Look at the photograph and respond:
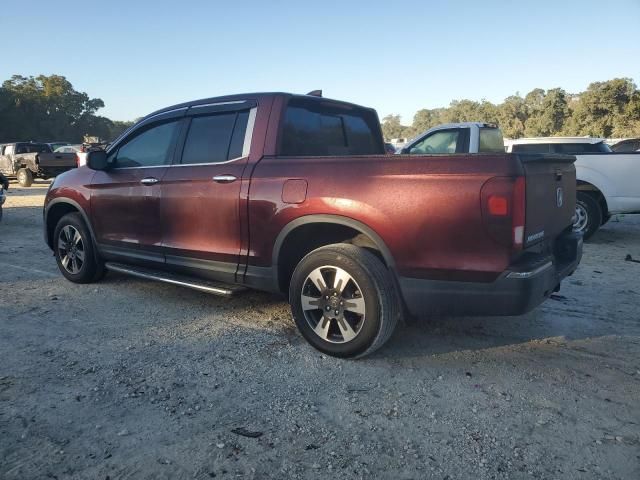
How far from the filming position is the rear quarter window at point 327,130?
12.9 ft

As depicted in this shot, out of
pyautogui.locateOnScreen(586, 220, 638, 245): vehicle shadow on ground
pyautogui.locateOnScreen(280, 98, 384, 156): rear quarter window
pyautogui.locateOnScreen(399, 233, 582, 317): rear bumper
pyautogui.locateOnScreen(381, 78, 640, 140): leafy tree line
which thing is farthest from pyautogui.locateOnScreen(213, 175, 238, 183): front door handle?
pyautogui.locateOnScreen(381, 78, 640, 140): leafy tree line

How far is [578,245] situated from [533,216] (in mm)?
981

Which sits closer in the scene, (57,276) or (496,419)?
(496,419)

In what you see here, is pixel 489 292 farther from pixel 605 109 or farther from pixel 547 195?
pixel 605 109

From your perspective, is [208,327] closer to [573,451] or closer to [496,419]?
[496,419]

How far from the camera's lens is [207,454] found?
237 cm

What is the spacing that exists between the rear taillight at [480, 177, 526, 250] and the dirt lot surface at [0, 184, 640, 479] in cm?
96

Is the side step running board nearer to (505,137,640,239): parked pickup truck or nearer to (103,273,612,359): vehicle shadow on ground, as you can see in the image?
(103,273,612,359): vehicle shadow on ground

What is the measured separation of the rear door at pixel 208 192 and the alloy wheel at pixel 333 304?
2.49 ft

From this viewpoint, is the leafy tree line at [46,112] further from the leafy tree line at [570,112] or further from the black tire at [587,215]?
the black tire at [587,215]

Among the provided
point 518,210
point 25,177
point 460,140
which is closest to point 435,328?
point 518,210

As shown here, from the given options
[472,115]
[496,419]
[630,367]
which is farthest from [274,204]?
[472,115]

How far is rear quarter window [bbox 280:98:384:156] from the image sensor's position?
3.95 meters

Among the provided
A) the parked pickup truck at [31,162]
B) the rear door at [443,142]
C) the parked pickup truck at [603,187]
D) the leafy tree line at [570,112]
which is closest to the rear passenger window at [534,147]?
the parked pickup truck at [603,187]
